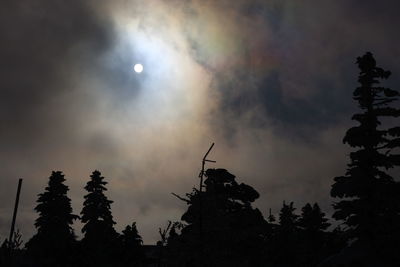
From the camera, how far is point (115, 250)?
58.6 meters

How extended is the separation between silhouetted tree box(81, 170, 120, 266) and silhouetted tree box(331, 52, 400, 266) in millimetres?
31588

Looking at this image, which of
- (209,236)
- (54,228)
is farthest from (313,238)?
(209,236)

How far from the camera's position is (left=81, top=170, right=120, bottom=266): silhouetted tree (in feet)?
172

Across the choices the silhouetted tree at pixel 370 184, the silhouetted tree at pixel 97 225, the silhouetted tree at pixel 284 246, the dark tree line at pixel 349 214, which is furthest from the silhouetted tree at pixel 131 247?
the silhouetted tree at pixel 370 184

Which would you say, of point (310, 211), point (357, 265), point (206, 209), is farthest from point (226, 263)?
point (310, 211)

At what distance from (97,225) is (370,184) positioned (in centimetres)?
3357

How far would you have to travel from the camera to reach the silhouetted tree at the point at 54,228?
48531 millimetres

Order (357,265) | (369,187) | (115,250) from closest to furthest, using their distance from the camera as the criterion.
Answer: (357,265) < (369,187) < (115,250)

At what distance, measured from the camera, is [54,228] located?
49.2 meters

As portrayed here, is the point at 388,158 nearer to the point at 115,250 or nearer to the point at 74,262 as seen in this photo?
the point at 74,262

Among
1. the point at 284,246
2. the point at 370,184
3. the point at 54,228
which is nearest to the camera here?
the point at 370,184

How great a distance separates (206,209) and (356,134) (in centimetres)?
995

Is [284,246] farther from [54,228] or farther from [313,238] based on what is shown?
[54,228]

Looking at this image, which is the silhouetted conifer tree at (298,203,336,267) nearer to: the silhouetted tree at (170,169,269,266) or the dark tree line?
the dark tree line
